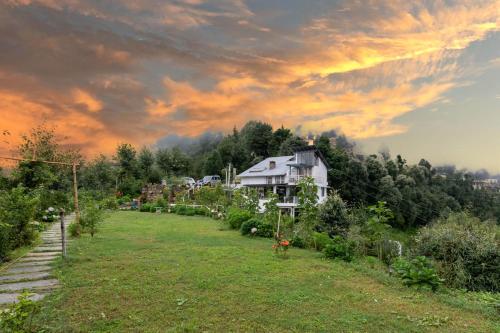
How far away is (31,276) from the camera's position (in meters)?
5.67

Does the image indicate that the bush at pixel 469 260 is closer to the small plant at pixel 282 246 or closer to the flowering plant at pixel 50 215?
the small plant at pixel 282 246

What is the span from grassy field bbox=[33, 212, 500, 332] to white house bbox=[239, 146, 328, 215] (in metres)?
24.1

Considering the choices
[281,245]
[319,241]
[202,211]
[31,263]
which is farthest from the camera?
[202,211]

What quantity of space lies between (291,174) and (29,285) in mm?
29099

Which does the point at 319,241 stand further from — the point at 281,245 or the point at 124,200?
the point at 124,200

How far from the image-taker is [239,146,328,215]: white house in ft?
106

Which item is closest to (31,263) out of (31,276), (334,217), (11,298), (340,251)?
(31,276)

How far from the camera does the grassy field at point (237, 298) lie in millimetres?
4109

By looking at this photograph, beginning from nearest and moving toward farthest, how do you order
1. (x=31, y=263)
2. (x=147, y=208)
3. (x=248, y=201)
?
(x=31, y=263), (x=248, y=201), (x=147, y=208)

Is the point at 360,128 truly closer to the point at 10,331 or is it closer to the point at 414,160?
the point at 10,331

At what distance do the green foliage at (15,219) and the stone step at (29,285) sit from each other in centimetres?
182

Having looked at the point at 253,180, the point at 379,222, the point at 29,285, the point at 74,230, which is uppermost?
the point at 253,180

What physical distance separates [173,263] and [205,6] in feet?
30.7

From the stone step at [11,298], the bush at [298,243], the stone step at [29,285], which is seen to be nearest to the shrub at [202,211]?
the bush at [298,243]
